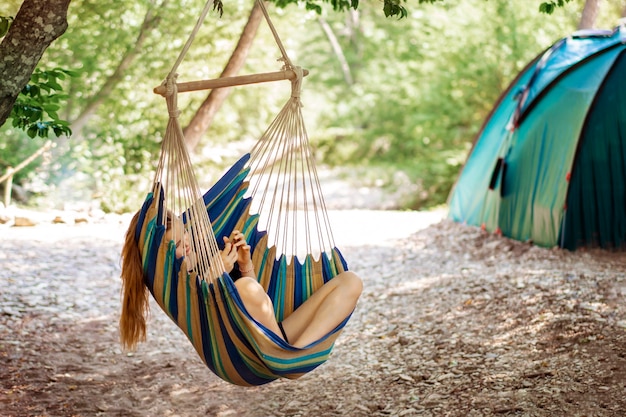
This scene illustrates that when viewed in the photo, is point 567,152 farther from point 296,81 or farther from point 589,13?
point 296,81

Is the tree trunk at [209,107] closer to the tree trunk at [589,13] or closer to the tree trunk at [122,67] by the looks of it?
the tree trunk at [122,67]

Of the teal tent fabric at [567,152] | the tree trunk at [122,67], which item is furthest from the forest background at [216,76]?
the teal tent fabric at [567,152]

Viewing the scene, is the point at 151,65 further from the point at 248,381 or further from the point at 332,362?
the point at 248,381

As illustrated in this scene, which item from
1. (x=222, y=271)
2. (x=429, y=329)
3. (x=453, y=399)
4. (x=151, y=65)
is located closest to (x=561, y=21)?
(x=151, y=65)

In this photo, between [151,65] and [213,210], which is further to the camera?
[151,65]

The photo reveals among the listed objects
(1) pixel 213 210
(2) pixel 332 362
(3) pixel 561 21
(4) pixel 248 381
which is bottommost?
(2) pixel 332 362

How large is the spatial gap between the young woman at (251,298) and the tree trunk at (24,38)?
0.55 meters

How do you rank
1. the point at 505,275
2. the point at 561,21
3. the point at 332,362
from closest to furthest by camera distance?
the point at 332,362, the point at 505,275, the point at 561,21

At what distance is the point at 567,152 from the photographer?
14.3ft

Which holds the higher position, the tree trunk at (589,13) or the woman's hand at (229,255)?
the tree trunk at (589,13)

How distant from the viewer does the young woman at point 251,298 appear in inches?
Result: 87.0

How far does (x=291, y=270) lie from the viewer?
8.00 feet

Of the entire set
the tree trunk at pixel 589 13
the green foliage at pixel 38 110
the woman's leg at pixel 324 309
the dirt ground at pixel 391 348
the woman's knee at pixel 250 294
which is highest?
the tree trunk at pixel 589 13

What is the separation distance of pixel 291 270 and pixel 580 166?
2.56 m
